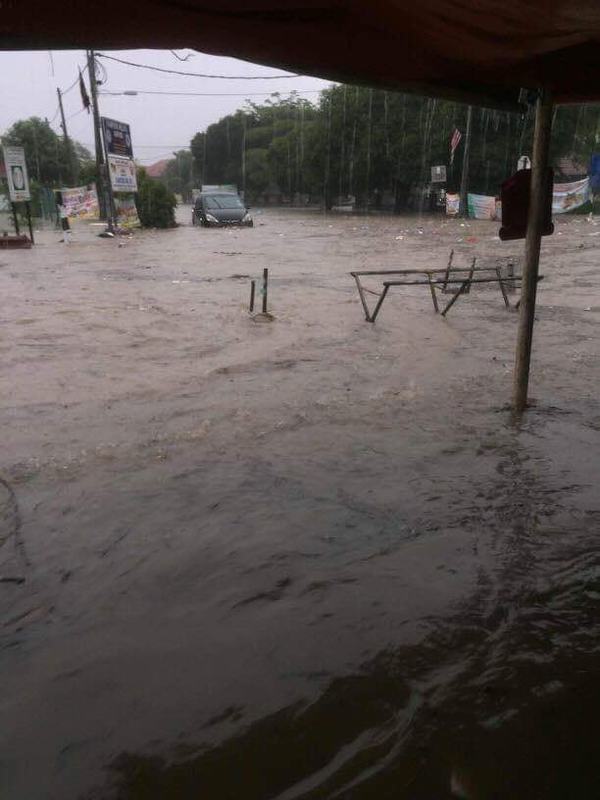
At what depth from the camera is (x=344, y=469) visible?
14.1ft

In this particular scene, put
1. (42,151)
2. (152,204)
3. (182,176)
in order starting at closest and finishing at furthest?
1. (152,204)
2. (42,151)
3. (182,176)

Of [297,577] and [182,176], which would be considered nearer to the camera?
[297,577]

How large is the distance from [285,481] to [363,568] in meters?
1.12

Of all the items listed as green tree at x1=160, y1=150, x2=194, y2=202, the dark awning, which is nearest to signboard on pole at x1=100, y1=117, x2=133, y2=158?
the dark awning

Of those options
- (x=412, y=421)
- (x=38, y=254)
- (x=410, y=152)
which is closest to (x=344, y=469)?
(x=412, y=421)

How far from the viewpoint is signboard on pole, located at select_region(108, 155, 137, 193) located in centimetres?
2561

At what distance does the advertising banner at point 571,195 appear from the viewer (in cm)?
3131

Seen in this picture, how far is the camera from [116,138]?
26.8 meters

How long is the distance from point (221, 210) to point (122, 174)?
492cm

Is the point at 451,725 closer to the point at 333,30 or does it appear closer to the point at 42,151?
the point at 333,30

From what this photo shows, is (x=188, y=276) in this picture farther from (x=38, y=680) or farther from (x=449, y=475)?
(x=38, y=680)

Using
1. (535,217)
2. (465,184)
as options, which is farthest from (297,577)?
(465,184)

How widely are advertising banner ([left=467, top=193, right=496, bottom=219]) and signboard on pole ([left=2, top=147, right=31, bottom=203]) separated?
2039 cm

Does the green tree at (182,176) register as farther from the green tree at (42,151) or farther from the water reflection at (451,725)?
the water reflection at (451,725)
